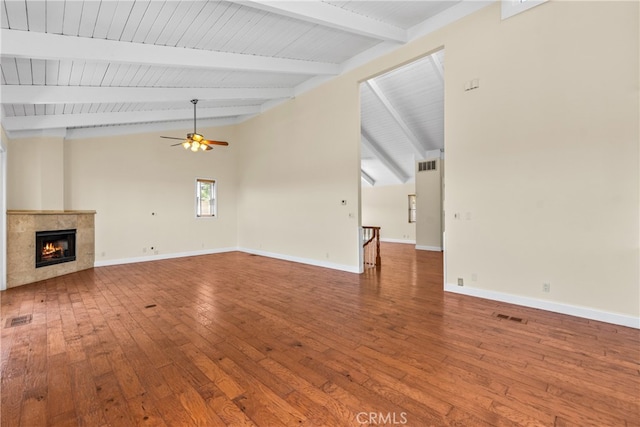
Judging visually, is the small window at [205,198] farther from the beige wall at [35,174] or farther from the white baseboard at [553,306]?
the white baseboard at [553,306]

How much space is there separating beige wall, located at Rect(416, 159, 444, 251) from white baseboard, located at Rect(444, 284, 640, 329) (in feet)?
16.8

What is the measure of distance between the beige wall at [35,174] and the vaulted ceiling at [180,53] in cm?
26

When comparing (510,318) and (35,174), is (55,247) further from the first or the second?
(510,318)

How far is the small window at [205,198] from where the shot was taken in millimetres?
8617

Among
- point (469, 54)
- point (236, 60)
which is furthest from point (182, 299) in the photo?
point (469, 54)

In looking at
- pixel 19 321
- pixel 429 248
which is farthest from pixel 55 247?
pixel 429 248

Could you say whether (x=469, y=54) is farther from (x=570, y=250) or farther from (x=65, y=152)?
(x=65, y=152)

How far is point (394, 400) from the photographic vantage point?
6.37 ft

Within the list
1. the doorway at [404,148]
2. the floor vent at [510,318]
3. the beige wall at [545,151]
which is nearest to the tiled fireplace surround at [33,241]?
the doorway at [404,148]

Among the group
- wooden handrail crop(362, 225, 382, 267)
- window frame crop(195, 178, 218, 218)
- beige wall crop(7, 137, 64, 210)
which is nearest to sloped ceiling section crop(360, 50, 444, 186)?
wooden handrail crop(362, 225, 382, 267)

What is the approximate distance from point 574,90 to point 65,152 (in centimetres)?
938

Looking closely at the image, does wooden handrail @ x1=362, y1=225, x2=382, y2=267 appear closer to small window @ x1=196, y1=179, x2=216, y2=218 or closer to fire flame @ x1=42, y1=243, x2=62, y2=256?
small window @ x1=196, y1=179, x2=216, y2=218

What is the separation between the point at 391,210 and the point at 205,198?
7.32 meters

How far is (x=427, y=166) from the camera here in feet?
31.1
